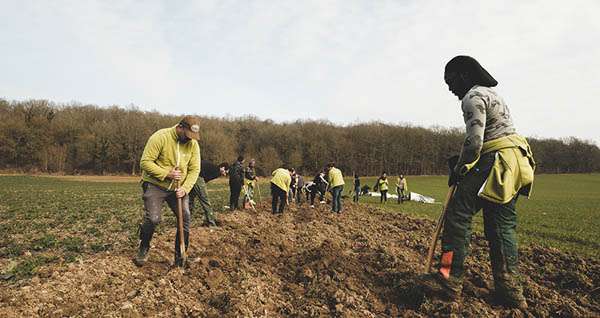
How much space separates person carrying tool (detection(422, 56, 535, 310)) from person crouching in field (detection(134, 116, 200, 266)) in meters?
3.32

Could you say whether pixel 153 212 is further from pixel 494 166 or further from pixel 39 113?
pixel 39 113

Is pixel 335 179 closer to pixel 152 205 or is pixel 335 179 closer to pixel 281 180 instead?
pixel 281 180

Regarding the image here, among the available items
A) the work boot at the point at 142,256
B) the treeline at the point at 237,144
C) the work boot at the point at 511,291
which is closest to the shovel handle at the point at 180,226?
the work boot at the point at 142,256

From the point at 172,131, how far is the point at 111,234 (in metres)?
4.85

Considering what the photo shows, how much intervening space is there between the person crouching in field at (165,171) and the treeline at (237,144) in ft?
188

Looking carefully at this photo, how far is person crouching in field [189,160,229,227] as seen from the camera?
8.29 metres

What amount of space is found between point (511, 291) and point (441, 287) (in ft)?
2.26

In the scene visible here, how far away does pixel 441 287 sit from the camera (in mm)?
3402

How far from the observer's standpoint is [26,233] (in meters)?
8.24

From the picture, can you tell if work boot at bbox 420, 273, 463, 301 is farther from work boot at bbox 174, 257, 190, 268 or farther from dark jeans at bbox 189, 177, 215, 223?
dark jeans at bbox 189, 177, 215, 223

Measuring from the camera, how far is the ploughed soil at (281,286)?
3.37 metres

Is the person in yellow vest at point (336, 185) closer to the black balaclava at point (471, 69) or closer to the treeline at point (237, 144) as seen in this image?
the black balaclava at point (471, 69)

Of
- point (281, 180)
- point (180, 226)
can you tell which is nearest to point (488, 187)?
point (180, 226)

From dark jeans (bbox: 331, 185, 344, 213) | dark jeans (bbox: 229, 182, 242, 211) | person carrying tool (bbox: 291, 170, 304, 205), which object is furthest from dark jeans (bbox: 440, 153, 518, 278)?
person carrying tool (bbox: 291, 170, 304, 205)
